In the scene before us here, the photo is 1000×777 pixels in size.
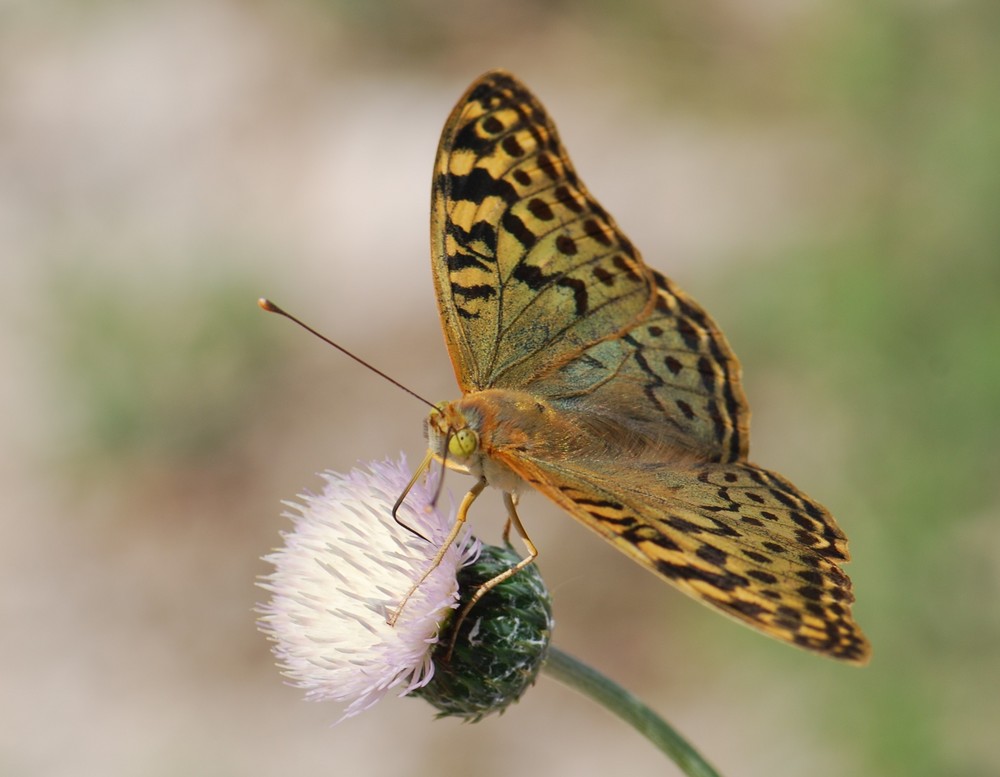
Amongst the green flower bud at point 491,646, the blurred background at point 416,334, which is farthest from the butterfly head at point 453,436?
the blurred background at point 416,334

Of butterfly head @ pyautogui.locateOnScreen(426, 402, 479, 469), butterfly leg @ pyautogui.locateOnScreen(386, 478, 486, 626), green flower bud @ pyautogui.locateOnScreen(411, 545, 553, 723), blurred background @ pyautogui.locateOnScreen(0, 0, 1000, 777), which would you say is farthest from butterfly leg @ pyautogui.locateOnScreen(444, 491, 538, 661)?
blurred background @ pyautogui.locateOnScreen(0, 0, 1000, 777)

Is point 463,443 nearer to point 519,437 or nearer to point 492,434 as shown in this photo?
point 492,434

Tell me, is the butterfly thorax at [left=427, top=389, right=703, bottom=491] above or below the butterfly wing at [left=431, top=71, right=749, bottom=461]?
below

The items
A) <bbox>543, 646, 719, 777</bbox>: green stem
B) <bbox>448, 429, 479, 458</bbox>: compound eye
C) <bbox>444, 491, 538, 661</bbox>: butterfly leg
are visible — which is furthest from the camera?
<bbox>444, 491, 538, 661</bbox>: butterfly leg

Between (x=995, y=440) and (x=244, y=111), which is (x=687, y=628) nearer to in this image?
(x=995, y=440)

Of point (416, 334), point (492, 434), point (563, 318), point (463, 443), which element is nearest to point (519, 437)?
point (492, 434)

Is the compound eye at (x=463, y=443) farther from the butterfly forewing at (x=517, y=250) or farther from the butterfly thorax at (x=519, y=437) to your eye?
the butterfly forewing at (x=517, y=250)

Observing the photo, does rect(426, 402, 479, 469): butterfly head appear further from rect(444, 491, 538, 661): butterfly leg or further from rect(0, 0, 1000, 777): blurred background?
rect(0, 0, 1000, 777): blurred background
